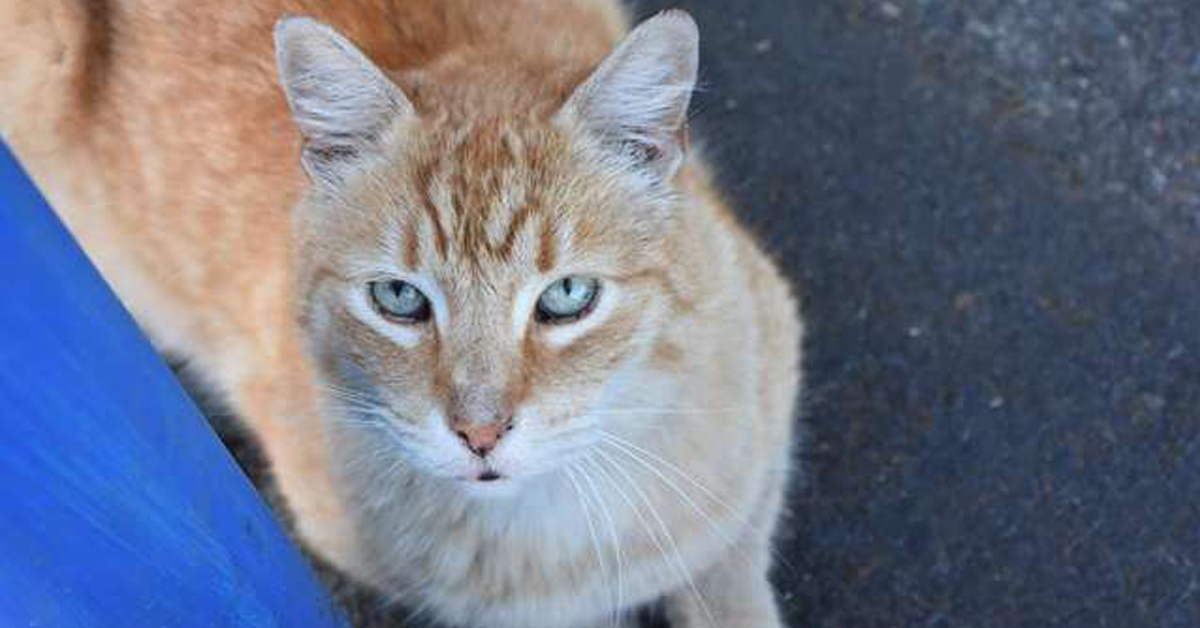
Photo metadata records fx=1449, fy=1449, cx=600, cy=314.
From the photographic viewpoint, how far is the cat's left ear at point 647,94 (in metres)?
1.79

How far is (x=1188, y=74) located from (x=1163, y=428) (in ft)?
2.71

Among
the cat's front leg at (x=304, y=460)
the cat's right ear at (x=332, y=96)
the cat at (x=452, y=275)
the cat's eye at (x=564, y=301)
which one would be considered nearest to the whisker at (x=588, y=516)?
the cat at (x=452, y=275)

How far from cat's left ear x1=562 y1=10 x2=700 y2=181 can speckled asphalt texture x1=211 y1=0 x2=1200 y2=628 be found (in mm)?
1074

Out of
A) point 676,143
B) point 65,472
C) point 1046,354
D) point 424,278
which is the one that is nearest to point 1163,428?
point 1046,354

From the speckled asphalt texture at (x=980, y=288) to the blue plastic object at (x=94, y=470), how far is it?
98 centimetres

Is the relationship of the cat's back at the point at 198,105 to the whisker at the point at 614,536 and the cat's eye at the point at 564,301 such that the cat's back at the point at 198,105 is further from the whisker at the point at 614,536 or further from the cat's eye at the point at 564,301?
the whisker at the point at 614,536

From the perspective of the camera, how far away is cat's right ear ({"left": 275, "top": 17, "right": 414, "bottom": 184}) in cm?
184

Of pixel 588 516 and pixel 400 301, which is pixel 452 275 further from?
pixel 588 516

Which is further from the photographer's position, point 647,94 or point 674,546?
point 674,546

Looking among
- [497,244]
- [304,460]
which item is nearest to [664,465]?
[497,244]

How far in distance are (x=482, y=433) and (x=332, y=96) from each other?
0.49 meters

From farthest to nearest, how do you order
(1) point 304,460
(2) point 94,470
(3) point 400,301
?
1. (1) point 304,460
2. (3) point 400,301
3. (2) point 94,470

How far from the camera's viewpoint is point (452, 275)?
186cm

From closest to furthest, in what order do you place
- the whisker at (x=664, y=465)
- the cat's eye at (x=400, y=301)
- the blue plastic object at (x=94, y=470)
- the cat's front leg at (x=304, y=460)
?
the blue plastic object at (x=94, y=470) → the cat's eye at (x=400, y=301) → the whisker at (x=664, y=465) → the cat's front leg at (x=304, y=460)
